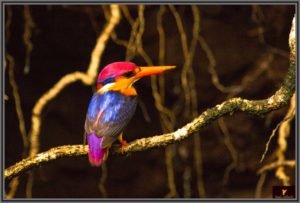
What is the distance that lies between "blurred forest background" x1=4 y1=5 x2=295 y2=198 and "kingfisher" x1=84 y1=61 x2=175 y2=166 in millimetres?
237

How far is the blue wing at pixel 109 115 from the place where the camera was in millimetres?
1521

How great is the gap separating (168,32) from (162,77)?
0.51ft

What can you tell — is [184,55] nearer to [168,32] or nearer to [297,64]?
[168,32]

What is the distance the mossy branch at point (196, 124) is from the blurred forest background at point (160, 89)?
0.27m

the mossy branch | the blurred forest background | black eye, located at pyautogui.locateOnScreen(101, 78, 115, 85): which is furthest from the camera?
the blurred forest background

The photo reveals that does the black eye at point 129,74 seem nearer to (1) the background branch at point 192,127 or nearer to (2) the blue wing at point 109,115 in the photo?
(2) the blue wing at point 109,115

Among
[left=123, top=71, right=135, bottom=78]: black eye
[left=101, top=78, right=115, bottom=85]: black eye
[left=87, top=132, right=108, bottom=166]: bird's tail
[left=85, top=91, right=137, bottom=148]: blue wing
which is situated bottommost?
[left=87, top=132, right=108, bottom=166]: bird's tail

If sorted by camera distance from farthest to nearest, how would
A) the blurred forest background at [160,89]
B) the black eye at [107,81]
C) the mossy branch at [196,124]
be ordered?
1. the blurred forest background at [160,89]
2. the black eye at [107,81]
3. the mossy branch at [196,124]

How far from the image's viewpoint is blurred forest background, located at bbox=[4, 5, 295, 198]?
1.89 meters

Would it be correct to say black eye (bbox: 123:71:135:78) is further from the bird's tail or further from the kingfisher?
the bird's tail

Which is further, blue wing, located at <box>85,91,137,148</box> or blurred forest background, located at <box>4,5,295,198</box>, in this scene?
blurred forest background, located at <box>4,5,295,198</box>

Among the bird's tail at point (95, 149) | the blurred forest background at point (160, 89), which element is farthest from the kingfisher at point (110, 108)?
the blurred forest background at point (160, 89)

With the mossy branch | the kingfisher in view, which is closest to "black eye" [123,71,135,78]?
the kingfisher

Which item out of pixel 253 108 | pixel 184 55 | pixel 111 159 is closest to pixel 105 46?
pixel 184 55
